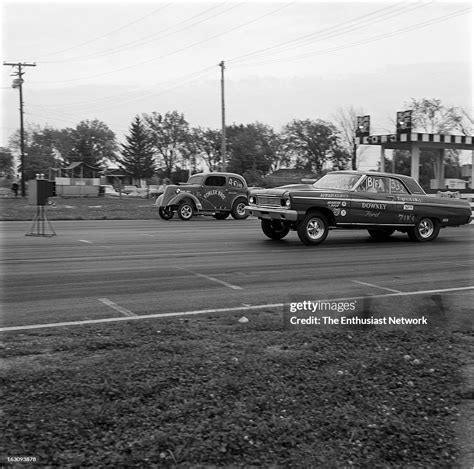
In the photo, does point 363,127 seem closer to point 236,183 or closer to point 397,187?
point 236,183

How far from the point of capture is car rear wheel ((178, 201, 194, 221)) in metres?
22.0

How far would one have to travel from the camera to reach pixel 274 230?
45.3ft

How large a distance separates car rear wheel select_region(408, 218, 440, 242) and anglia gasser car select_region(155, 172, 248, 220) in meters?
9.64

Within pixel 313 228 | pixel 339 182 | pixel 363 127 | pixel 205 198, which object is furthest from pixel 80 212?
pixel 363 127

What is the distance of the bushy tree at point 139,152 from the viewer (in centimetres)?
9969

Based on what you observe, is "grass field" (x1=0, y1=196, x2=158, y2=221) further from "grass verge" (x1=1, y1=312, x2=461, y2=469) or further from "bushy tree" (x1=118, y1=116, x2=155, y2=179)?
"bushy tree" (x1=118, y1=116, x2=155, y2=179)

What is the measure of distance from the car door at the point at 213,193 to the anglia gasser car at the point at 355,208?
8.90 meters

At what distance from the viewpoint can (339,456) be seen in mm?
3219

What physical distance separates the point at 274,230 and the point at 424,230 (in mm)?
3890

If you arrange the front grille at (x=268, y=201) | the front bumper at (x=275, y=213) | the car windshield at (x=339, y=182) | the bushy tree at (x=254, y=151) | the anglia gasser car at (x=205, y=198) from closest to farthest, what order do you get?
the front bumper at (x=275, y=213), the front grille at (x=268, y=201), the car windshield at (x=339, y=182), the anglia gasser car at (x=205, y=198), the bushy tree at (x=254, y=151)

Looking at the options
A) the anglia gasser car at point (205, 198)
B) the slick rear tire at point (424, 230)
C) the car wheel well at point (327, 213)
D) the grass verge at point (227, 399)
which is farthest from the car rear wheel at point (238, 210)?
the grass verge at point (227, 399)

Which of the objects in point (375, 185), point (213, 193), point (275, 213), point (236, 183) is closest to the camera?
point (275, 213)

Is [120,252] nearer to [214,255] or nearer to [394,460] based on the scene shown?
[214,255]

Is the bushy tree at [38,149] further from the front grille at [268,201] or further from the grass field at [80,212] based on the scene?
the front grille at [268,201]
